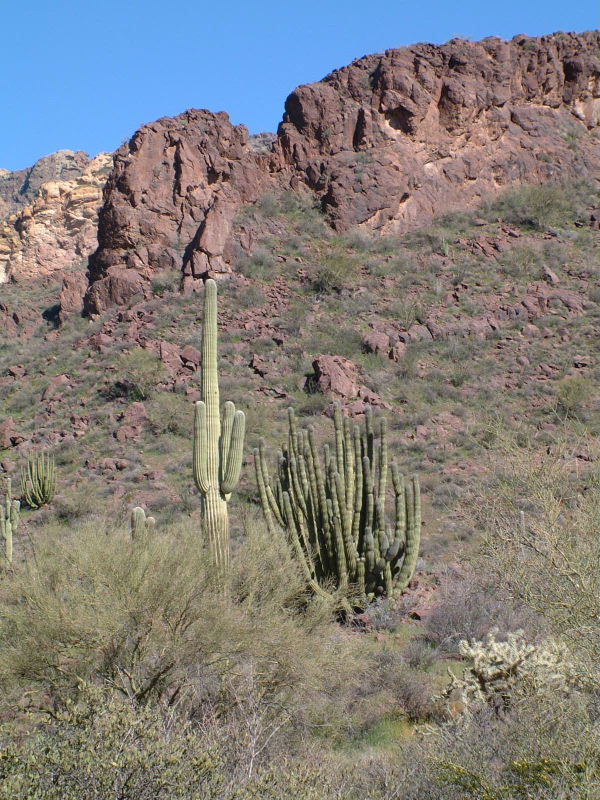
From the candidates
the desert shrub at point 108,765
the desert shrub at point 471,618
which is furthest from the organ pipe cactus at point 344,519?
the desert shrub at point 108,765

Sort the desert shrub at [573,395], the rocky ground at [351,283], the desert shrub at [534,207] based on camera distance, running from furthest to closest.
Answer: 1. the desert shrub at [534,207]
2. the rocky ground at [351,283]
3. the desert shrub at [573,395]

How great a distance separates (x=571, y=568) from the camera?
6.56m

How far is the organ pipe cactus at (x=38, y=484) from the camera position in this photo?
18156mm

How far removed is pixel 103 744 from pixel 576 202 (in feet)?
107

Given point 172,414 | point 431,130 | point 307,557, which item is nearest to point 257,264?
point 172,414

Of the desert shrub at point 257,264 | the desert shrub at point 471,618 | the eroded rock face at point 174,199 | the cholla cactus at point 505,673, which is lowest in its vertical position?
the desert shrub at point 471,618

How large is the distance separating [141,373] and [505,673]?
54.8ft

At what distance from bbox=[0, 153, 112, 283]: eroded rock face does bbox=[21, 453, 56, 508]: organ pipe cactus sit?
86.8 ft

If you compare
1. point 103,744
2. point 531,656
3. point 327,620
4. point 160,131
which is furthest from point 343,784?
point 160,131

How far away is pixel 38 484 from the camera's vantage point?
59.9ft

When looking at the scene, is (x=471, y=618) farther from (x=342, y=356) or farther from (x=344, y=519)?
(x=342, y=356)

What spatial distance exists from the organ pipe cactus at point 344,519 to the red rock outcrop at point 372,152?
657 inches

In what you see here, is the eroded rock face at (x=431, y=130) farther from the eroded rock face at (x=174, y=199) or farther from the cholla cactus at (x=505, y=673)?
the cholla cactus at (x=505, y=673)

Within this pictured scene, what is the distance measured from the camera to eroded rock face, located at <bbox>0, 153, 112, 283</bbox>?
4353cm
